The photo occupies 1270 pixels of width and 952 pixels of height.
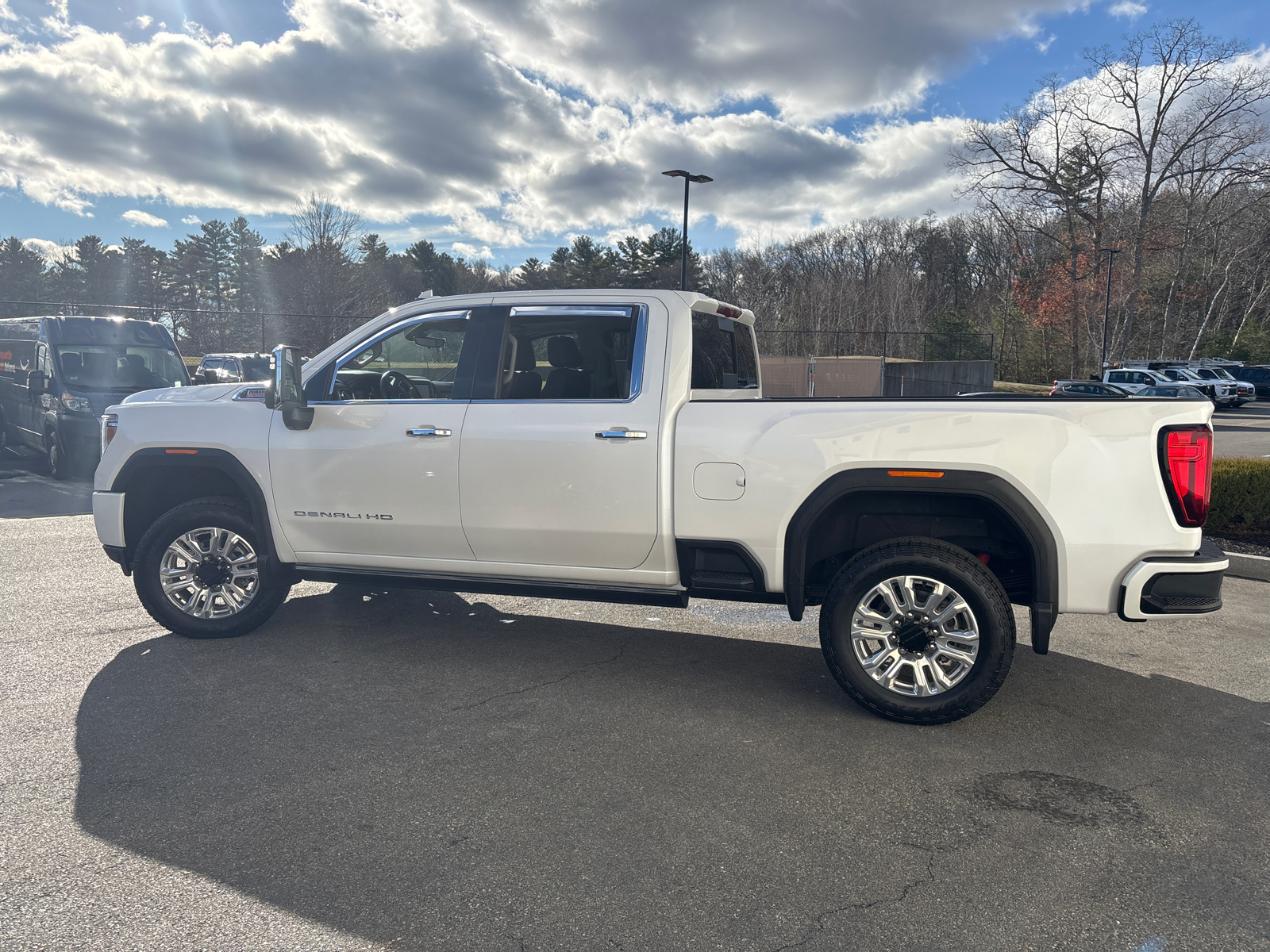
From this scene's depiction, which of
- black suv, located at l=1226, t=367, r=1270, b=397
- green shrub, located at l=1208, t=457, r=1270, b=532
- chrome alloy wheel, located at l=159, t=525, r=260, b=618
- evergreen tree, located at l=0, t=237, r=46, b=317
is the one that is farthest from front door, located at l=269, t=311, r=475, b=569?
evergreen tree, located at l=0, t=237, r=46, b=317

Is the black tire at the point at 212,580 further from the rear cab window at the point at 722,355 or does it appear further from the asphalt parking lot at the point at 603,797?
the rear cab window at the point at 722,355

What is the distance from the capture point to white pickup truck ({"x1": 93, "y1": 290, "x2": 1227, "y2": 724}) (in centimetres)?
373

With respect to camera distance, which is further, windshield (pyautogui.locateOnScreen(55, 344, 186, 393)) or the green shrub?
windshield (pyautogui.locateOnScreen(55, 344, 186, 393))

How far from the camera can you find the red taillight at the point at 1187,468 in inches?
142

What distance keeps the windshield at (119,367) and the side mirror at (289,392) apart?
28.2 feet

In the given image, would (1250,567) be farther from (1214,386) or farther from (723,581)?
(1214,386)

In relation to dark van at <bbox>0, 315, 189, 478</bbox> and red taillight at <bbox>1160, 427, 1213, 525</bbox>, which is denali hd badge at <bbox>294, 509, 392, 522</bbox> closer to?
red taillight at <bbox>1160, 427, 1213, 525</bbox>

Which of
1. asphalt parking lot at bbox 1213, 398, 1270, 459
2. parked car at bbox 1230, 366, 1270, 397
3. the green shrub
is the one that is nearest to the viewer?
the green shrub

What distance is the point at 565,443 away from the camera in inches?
170

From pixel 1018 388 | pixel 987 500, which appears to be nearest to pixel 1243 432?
pixel 1018 388

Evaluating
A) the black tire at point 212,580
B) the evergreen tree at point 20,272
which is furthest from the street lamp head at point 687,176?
the evergreen tree at point 20,272

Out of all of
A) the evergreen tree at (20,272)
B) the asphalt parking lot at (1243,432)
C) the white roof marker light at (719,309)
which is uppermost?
the evergreen tree at (20,272)

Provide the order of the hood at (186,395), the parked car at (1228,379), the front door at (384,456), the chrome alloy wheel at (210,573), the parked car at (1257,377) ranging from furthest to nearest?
1. the parked car at (1257,377)
2. the parked car at (1228,379)
3. the hood at (186,395)
4. the chrome alloy wheel at (210,573)
5. the front door at (384,456)

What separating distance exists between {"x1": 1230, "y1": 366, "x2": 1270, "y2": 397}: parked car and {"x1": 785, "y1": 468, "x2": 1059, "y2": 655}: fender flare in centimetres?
4587
